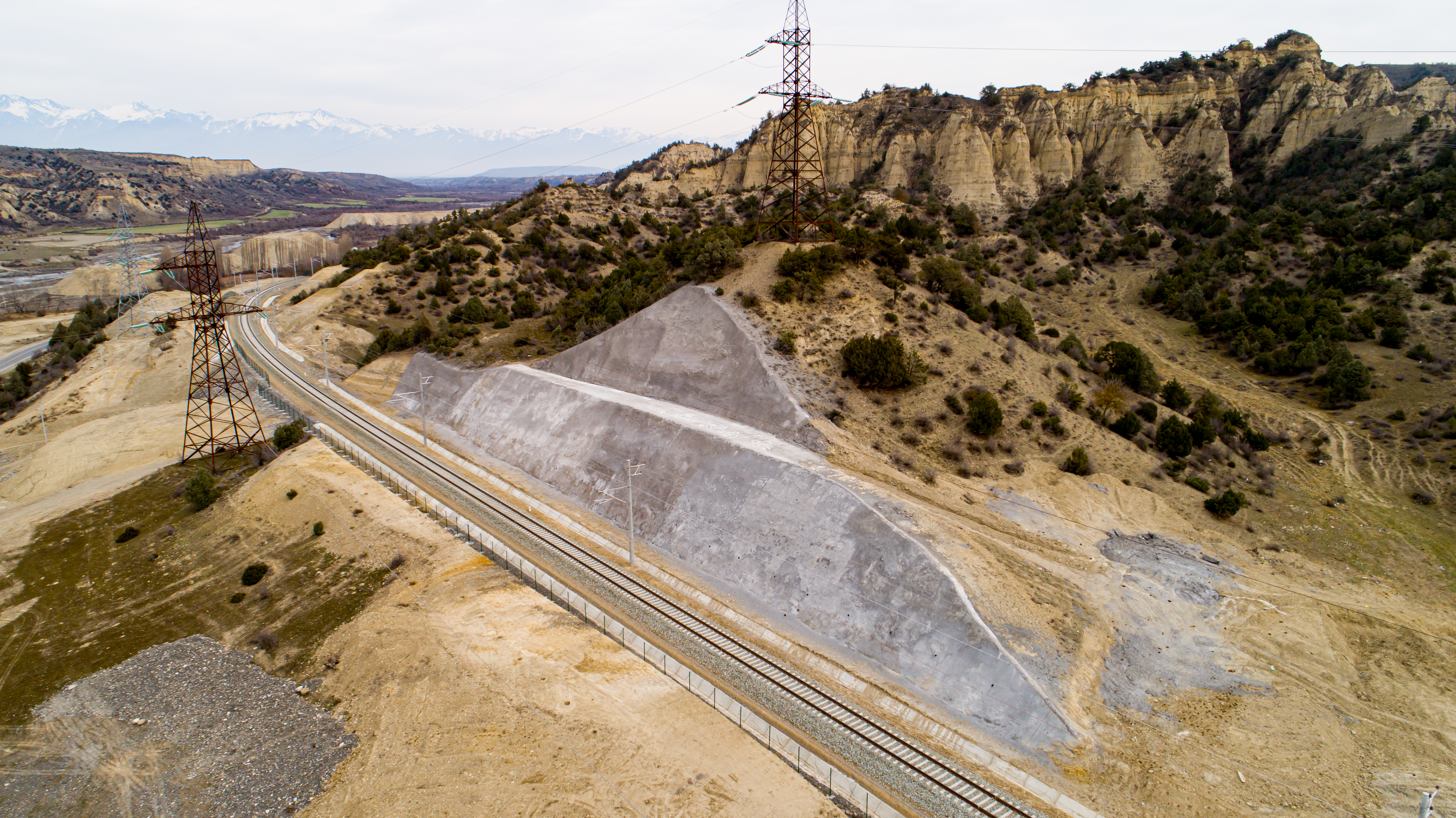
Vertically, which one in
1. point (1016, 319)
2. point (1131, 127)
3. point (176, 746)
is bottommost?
point (176, 746)

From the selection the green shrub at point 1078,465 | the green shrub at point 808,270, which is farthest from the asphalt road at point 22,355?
the green shrub at point 1078,465

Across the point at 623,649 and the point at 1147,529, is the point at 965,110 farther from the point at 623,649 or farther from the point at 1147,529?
the point at 623,649

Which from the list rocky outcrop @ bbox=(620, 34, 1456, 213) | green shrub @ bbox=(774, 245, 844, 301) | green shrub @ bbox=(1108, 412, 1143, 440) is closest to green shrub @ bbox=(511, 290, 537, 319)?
green shrub @ bbox=(774, 245, 844, 301)

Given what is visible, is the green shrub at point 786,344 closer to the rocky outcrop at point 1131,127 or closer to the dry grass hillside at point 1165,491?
the dry grass hillside at point 1165,491

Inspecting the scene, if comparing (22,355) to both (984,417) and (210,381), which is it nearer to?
(210,381)

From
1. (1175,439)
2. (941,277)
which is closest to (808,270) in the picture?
(941,277)

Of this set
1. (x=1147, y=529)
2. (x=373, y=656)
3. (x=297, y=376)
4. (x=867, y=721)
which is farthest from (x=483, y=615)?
(x=297, y=376)
